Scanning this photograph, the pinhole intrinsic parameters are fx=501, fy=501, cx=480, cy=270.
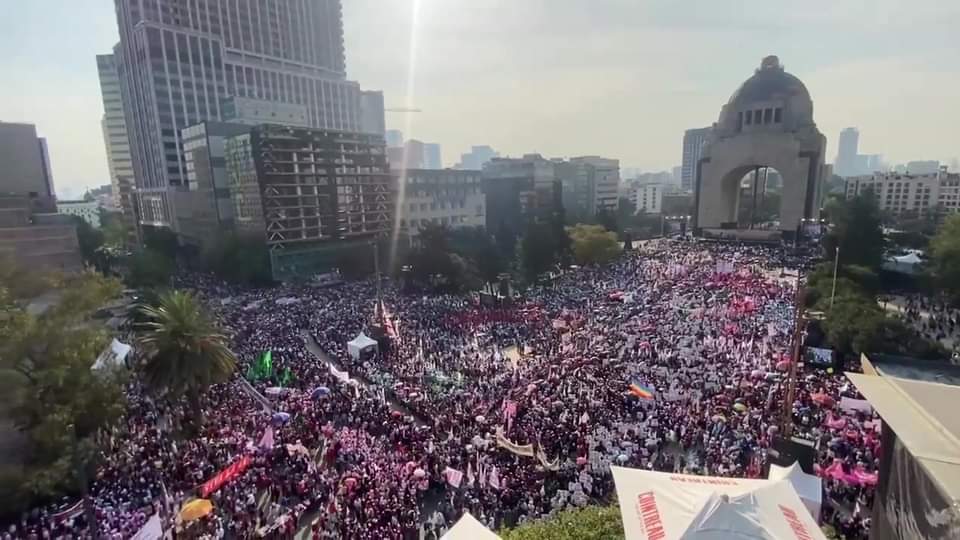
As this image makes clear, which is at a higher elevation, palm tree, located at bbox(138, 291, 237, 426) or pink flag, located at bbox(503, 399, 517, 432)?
palm tree, located at bbox(138, 291, 237, 426)

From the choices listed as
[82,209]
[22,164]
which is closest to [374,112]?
[82,209]

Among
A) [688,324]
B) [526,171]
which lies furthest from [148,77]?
[688,324]

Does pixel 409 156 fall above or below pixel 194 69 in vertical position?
below

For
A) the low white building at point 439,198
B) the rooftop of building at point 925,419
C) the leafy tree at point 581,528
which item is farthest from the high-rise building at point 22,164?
the rooftop of building at point 925,419

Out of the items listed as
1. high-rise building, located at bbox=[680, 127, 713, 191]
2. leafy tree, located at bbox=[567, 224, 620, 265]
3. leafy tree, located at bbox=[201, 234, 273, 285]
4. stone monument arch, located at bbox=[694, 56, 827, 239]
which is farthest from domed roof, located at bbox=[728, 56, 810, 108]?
high-rise building, located at bbox=[680, 127, 713, 191]

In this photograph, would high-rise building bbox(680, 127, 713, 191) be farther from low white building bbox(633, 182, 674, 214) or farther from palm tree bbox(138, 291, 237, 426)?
palm tree bbox(138, 291, 237, 426)

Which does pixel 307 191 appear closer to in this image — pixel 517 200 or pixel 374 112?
pixel 517 200
